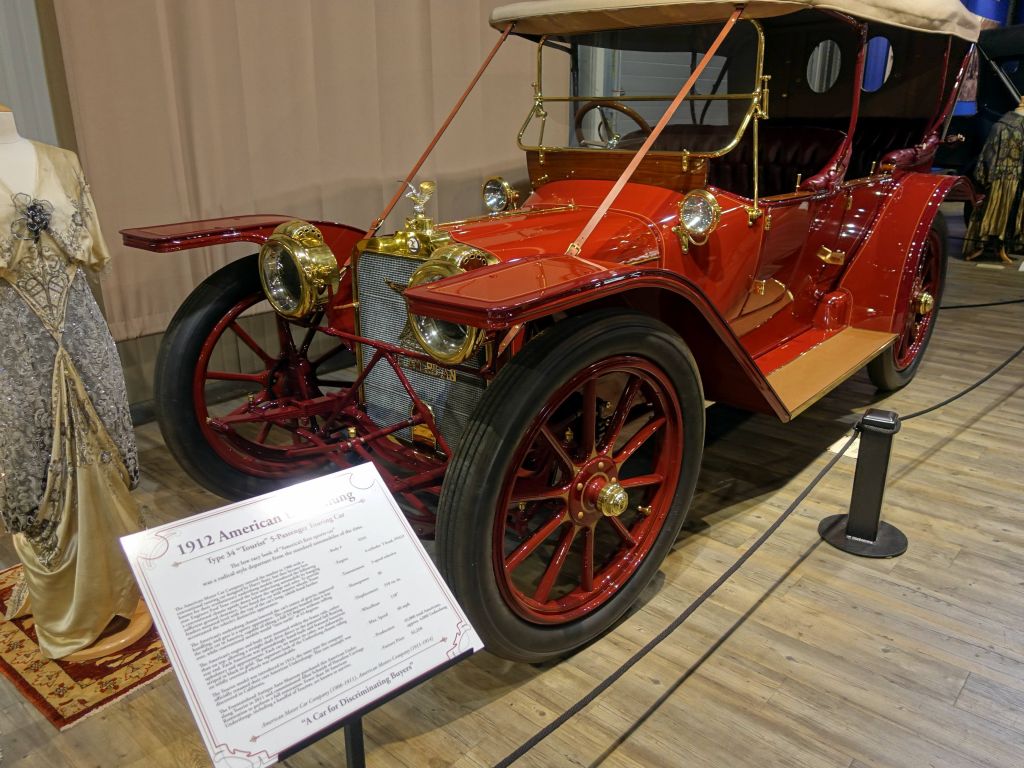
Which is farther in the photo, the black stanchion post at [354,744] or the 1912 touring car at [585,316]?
the 1912 touring car at [585,316]

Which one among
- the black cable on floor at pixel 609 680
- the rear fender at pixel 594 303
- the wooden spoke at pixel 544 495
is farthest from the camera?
the wooden spoke at pixel 544 495

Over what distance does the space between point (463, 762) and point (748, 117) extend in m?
1.93

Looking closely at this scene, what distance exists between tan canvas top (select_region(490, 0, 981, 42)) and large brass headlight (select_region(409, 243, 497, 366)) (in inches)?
37.4

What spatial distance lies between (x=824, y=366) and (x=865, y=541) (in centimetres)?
69

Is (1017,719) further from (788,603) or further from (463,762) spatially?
(463,762)

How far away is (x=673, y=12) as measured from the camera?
2.20 metres

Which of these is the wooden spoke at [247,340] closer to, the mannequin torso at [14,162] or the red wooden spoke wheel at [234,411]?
the red wooden spoke wheel at [234,411]

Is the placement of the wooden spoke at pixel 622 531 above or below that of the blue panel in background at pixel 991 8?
below

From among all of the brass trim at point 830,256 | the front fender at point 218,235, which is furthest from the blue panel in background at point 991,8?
the front fender at point 218,235

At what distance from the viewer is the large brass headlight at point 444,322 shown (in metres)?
1.79

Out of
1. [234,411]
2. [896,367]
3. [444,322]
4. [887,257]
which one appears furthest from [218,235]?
[896,367]

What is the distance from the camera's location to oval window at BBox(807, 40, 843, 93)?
3900 millimetres

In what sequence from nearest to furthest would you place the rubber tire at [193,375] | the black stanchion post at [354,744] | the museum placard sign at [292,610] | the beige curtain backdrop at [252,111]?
the museum placard sign at [292,610], the black stanchion post at [354,744], the rubber tire at [193,375], the beige curtain backdrop at [252,111]

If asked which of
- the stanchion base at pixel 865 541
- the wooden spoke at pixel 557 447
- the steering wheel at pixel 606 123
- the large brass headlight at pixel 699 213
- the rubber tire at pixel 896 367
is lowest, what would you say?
the stanchion base at pixel 865 541
